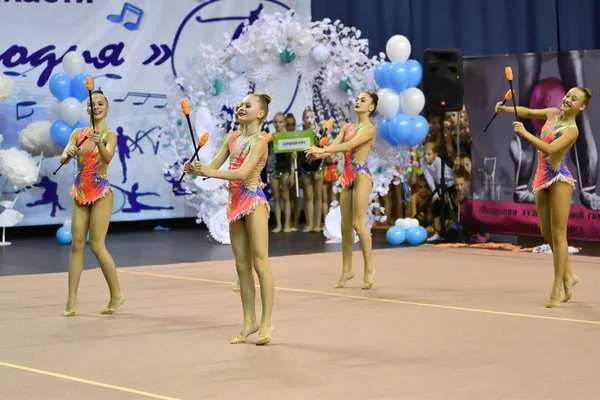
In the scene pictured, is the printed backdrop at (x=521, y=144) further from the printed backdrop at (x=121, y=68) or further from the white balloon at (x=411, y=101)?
the printed backdrop at (x=121, y=68)

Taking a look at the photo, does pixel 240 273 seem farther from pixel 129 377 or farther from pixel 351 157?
pixel 351 157

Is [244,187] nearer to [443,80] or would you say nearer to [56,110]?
[443,80]

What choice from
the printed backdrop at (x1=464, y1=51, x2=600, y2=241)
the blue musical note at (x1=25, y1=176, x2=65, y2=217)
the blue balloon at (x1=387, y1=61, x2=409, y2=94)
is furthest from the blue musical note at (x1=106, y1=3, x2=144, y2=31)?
the printed backdrop at (x1=464, y1=51, x2=600, y2=241)

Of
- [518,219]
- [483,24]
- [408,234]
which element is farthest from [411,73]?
[483,24]

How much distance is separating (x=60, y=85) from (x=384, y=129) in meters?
4.03

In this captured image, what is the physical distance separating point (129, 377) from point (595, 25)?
Answer: 39.8 feet

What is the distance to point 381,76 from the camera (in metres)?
11.7

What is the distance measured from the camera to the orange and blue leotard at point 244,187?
19.1ft

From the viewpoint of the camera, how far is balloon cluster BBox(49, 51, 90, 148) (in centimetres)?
1209

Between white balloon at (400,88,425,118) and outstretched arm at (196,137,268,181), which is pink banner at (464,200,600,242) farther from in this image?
outstretched arm at (196,137,268,181)

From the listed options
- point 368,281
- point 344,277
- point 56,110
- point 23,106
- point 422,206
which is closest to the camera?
point 368,281

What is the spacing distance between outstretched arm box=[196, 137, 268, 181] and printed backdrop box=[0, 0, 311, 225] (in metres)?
7.65

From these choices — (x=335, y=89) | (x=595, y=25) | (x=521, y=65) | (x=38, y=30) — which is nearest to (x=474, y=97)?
(x=521, y=65)

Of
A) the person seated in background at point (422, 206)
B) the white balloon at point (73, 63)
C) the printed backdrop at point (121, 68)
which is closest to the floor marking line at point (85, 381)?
the white balloon at point (73, 63)
